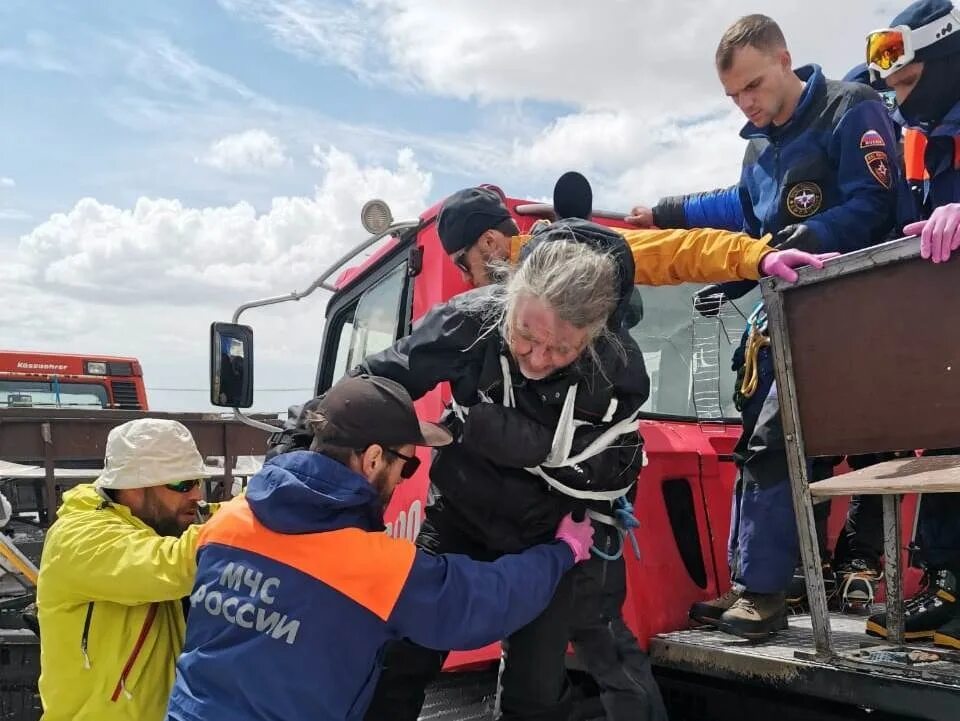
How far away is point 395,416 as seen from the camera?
6.23 feet

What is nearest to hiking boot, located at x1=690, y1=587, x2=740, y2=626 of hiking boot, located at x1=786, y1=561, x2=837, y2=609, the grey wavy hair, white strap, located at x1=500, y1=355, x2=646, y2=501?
hiking boot, located at x1=786, y1=561, x2=837, y2=609

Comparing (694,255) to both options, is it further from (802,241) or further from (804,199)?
(804,199)

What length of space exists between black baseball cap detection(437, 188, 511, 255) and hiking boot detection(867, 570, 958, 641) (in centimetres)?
145

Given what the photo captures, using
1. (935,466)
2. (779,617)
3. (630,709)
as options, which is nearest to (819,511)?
(779,617)

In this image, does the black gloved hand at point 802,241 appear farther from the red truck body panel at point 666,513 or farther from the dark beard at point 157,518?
the dark beard at point 157,518

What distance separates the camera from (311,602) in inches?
67.8

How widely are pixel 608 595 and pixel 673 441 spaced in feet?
2.19

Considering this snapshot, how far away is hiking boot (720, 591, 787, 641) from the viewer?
220cm

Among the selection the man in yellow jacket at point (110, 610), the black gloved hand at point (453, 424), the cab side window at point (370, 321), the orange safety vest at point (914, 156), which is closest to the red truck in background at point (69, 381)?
the cab side window at point (370, 321)

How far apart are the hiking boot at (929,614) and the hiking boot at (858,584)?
15.8 inches

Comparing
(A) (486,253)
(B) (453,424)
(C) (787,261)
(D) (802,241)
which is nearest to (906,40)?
(D) (802,241)

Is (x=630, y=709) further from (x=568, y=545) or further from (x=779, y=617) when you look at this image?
(x=779, y=617)

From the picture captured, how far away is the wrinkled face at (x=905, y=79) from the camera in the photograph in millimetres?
2404

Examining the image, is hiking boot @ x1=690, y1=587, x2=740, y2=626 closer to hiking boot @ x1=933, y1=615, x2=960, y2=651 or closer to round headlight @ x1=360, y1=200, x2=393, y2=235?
hiking boot @ x1=933, y1=615, x2=960, y2=651
